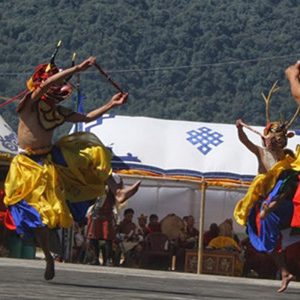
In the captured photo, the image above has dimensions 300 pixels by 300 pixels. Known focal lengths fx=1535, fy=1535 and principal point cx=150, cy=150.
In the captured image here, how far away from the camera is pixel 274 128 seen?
13086 millimetres

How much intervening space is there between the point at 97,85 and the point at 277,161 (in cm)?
6339

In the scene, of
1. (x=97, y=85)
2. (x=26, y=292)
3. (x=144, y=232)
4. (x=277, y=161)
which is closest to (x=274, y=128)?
(x=277, y=161)

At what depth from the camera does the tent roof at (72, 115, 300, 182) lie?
852 inches

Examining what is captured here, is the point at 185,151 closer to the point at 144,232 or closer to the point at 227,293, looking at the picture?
the point at 144,232

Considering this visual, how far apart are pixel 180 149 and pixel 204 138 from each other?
461 mm

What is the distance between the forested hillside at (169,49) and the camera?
76812 mm

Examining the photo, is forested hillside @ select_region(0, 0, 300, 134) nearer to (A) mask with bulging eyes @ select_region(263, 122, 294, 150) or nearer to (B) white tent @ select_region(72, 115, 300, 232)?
(B) white tent @ select_region(72, 115, 300, 232)

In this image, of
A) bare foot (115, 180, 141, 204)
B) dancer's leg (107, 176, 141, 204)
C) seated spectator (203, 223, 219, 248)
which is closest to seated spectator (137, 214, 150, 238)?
seated spectator (203, 223, 219, 248)

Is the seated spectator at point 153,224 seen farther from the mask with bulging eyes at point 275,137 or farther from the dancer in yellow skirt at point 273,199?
the mask with bulging eyes at point 275,137

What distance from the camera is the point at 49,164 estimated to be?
11.6 m

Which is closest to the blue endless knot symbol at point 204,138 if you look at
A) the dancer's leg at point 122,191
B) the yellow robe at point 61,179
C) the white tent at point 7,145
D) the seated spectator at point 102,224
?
the seated spectator at point 102,224

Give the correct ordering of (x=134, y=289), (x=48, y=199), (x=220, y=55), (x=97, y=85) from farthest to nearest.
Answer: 1. (x=220, y=55)
2. (x=97, y=85)
3. (x=48, y=199)
4. (x=134, y=289)

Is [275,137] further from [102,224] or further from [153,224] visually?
[153,224]

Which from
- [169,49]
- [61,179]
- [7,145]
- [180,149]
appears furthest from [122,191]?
[169,49]
